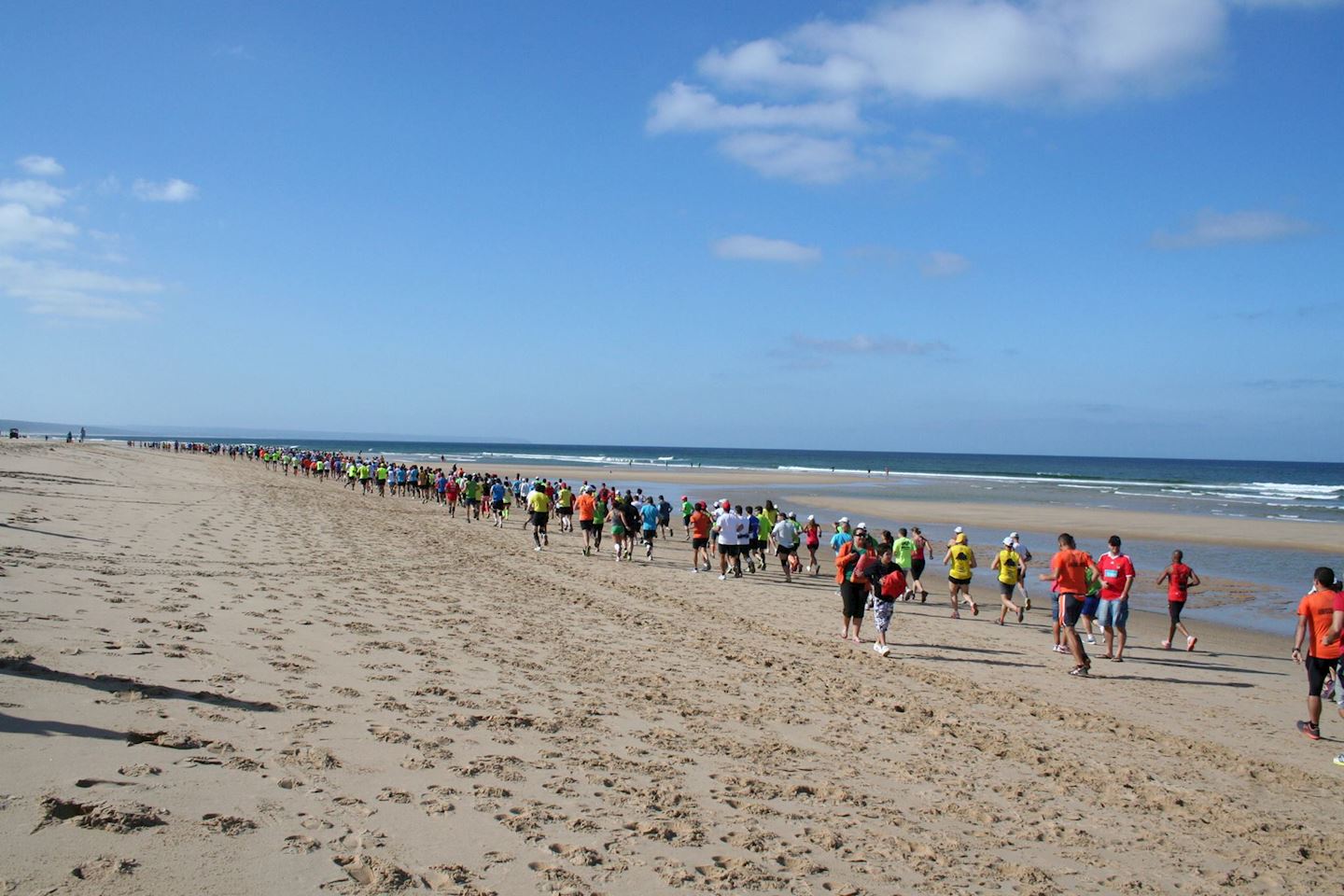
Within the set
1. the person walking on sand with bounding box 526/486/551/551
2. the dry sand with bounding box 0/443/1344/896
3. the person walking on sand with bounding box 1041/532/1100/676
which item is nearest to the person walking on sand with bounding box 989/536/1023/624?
the dry sand with bounding box 0/443/1344/896

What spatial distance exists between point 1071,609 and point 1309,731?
254 cm

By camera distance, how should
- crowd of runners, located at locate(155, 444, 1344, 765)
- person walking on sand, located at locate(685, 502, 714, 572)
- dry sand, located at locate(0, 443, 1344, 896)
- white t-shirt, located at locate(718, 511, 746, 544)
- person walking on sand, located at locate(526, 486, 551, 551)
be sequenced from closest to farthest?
dry sand, located at locate(0, 443, 1344, 896) < crowd of runners, located at locate(155, 444, 1344, 765) < white t-shirt, located at locate(718, 511, 746, 544) < person walking on sand, located at locate(685, 502, 714, 572) < person walking on sand, located at locate(526, 486, 551, 551)

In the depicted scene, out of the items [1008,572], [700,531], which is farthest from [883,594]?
[700,531]

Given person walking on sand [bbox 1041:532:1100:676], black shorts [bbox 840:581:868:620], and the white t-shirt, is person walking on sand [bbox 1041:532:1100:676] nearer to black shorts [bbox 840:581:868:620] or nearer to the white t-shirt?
black shorts [bbox 840:581:868:620]

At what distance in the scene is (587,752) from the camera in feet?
18.6

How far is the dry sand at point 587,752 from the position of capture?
4.03m

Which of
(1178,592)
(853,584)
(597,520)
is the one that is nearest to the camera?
(853,584)

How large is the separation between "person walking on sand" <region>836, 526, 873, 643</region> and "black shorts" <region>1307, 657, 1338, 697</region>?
432cm

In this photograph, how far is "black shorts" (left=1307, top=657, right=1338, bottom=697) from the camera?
7348 mm

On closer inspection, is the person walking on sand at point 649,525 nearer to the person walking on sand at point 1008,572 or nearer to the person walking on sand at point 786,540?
the person walking on sand at point 786,540

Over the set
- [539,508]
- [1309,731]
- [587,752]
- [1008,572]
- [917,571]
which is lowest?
[1309,731]

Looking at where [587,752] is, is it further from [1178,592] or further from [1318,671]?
[1178,592]

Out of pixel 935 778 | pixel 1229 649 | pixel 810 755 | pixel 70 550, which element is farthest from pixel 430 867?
pixel 1229 649

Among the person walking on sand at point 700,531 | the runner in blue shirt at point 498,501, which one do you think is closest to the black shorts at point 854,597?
the person walking on sand at point 700,531
